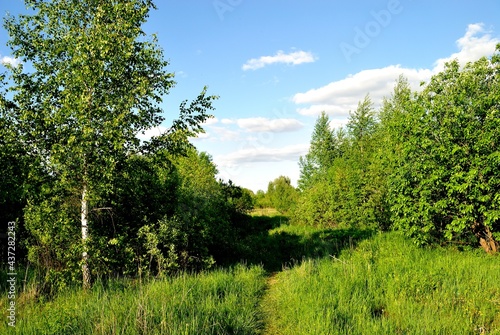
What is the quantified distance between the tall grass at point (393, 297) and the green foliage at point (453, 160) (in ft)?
4.17

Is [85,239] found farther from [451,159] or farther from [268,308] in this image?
[451,159]

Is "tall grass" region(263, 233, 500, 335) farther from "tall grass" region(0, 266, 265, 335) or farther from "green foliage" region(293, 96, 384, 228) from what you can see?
"green foliage" region(293, 96, 384, 228)

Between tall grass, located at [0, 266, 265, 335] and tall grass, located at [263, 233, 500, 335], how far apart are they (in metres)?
0.90

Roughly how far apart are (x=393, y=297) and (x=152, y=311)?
19.6 feet

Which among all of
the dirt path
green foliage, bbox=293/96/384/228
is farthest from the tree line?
green foliage, bbox=293/96/384/228

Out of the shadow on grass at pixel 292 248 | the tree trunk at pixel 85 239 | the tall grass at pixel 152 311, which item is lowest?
the shadow on grass at pixel 292 248

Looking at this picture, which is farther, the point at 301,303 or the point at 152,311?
the point at 301,303

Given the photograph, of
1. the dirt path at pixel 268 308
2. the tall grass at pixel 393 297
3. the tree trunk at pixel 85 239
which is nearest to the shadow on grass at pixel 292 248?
the dirt path at pixel 268 308

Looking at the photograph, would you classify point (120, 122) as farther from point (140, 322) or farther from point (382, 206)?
point (382, 206)

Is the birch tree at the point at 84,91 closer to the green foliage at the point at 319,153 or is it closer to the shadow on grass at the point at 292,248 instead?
the shadow on grass at the point at 292,248

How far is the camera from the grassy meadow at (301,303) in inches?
252

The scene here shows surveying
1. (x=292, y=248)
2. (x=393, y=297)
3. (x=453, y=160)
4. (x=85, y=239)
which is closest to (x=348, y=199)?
(x=292, y=248)

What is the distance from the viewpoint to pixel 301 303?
8172 millimetres

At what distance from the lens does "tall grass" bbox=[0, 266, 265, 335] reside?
6.06 metres
